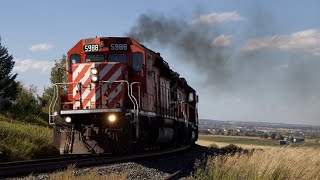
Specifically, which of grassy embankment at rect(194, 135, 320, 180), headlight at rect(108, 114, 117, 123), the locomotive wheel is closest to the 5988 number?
headlight at rect(108, 114, 117, 123)

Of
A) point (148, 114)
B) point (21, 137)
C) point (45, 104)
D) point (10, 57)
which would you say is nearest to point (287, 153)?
point (148, 114)

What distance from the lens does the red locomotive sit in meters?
12.8

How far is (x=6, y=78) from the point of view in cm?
5297

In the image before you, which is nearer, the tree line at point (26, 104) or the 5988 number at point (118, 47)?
the 5988 number at point (118, 47)

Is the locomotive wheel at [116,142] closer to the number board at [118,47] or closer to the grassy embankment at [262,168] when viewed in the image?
the grassy embankment at [262,168]

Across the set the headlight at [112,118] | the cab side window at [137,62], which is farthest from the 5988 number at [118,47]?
the headlight at [112,118]

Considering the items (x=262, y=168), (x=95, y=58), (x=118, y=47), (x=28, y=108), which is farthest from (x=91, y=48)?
(x=28, y=108)

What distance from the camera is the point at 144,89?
47.4 feet

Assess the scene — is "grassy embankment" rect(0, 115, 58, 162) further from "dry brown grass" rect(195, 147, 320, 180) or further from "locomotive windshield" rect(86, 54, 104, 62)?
"dry brown grass" rect(195, 147, 320, 180)

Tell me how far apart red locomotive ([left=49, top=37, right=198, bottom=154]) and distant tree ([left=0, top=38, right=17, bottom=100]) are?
32.5 meters

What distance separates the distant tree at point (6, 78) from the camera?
160 ft

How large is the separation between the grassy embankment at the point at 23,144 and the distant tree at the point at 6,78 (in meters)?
28.9

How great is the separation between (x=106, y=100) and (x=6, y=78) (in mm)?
43111

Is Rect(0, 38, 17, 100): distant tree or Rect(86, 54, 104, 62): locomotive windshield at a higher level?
Rect(0, 38, 17, 100): distant tree
